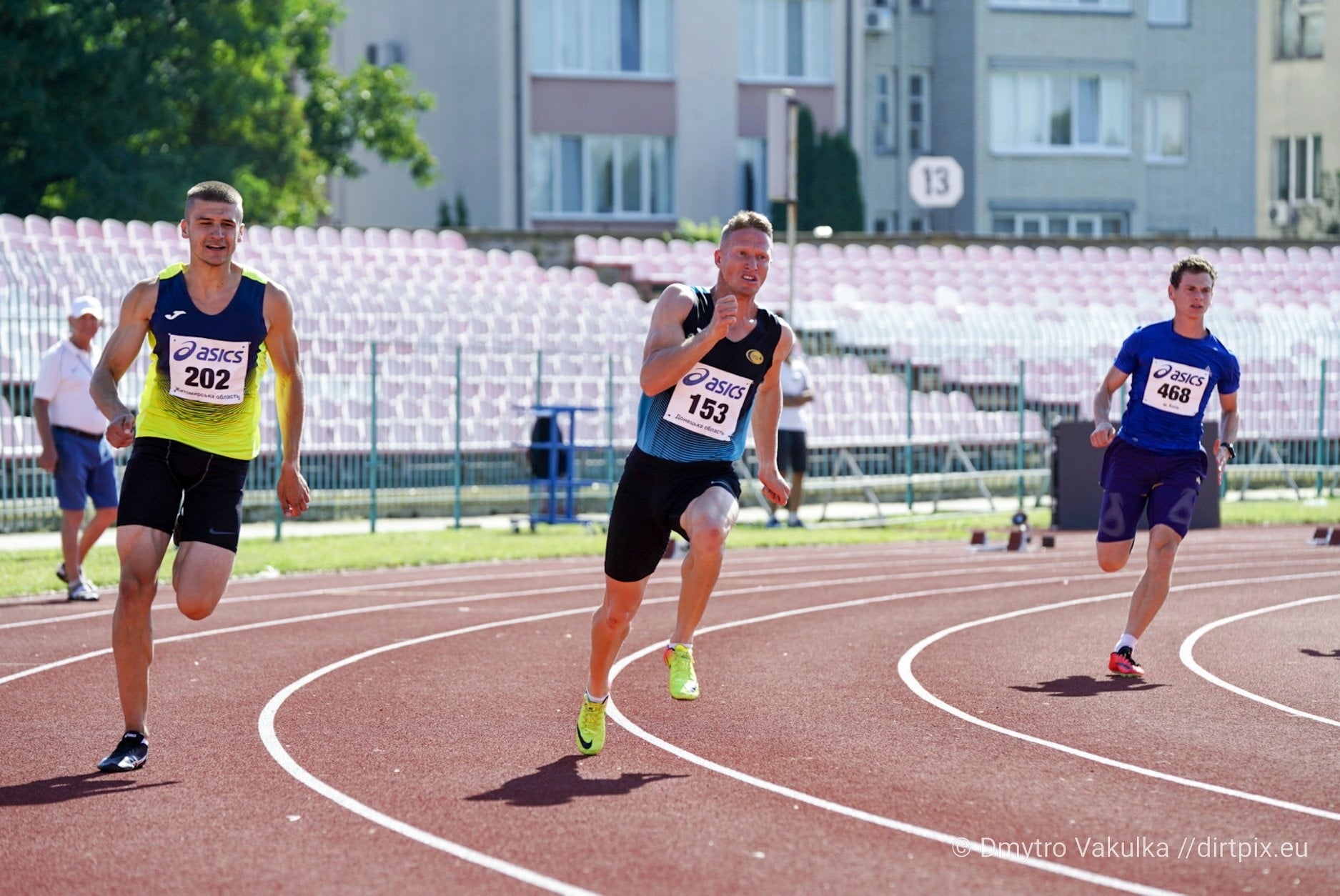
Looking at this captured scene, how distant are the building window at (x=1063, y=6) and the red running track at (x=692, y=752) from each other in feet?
117

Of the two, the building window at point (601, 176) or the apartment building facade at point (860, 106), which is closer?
the apartment building facade at point (860, 106)

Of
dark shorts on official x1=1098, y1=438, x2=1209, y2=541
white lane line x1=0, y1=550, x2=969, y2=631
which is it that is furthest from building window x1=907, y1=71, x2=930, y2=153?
dark shorts on official x1=1098, y1=438, x2=1209, y2=541

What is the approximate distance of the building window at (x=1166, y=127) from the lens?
4834cm

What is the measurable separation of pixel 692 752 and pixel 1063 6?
42.1m

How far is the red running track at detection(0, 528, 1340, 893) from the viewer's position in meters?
5.81

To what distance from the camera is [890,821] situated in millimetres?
6348

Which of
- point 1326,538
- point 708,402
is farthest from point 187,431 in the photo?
point 1326,538

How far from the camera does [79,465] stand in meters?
13.2

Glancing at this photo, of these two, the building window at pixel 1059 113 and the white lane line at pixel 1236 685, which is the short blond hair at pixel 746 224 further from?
the building window at pixel 1059 113

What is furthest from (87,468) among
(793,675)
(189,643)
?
(793,675)

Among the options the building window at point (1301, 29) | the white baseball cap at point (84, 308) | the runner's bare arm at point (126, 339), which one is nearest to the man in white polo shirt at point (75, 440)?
the white baseball cap at point (84, 308)

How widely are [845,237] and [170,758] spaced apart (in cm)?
2638

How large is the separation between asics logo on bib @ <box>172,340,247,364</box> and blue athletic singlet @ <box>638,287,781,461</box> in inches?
61.2

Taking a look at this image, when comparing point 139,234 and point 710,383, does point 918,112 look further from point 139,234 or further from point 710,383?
point 710,383
